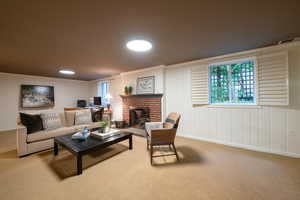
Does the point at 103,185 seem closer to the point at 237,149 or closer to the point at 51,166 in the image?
the point at 51,166

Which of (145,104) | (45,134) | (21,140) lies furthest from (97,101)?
(21,140)

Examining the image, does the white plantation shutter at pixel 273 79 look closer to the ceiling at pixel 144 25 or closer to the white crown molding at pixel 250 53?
the white crown molding at pixel 250 53

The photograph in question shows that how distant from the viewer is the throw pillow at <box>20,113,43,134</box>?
2537 millimetres

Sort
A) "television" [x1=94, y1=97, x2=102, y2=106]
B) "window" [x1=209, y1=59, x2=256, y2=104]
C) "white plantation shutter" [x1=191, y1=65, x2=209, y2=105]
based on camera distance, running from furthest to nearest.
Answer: "television" [x1=94, y1=97, x2=102, y2=106]
"white plantation shutter" [x1=191, y1=65, x2=209, y2=105]
"window" [x1=209, y1=59, x2=256, y2=104]

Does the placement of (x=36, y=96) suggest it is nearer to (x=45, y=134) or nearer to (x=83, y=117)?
(x=83, y=117)

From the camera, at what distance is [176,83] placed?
3750 mm

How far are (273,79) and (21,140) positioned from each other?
16.8ft

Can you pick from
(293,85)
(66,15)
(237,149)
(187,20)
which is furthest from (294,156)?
(66,15)

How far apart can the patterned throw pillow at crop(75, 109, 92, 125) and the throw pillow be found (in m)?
0.84

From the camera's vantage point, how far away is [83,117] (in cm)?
356

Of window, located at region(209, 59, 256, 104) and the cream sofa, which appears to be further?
window, located at region(209, 59, 256, 104)

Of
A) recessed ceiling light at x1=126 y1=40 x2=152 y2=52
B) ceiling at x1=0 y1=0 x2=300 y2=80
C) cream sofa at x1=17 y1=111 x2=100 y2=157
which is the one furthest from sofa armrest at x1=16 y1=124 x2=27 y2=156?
recessed ceiling light at x1=126 y1=40 x2=152 y2=52

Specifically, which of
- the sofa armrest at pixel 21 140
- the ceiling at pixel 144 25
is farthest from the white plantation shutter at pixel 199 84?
the sofa armrest at pixel 21 140

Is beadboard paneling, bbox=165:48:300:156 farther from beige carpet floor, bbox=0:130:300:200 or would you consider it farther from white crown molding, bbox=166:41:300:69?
beige carpet floor, bbox=0:130:300:200
